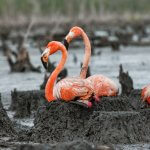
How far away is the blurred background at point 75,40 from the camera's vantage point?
82.9ft

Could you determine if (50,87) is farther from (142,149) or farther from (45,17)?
(45,17)

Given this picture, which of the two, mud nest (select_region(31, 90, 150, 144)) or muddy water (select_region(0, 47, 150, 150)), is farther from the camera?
muddy water (select_region(0, 47, 150, 150))

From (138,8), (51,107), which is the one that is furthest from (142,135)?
(138,8)

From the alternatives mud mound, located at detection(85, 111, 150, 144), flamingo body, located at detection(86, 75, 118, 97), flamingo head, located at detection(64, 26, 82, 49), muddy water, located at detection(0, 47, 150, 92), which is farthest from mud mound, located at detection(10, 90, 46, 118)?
muddy water, located at detection(0, 47, 150, 92)

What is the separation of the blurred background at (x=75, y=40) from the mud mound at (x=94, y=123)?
6047 millimetres

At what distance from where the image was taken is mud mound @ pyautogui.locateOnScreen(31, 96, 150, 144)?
11.8 metres

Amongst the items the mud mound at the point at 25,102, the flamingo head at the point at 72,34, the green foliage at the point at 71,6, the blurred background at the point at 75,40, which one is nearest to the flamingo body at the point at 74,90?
the flamingo head at the point at 72,34

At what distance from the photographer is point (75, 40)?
46156mm

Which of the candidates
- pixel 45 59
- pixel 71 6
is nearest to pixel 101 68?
pixel 45 59

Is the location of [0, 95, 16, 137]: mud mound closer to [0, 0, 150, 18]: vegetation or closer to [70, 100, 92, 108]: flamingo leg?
[70, 100, 92, 108]: flamingo leg

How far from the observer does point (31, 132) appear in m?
12.4

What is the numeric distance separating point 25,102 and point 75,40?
30.5m

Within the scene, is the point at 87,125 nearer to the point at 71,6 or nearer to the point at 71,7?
the point at 71,7

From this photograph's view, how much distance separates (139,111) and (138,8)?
64876 mm
